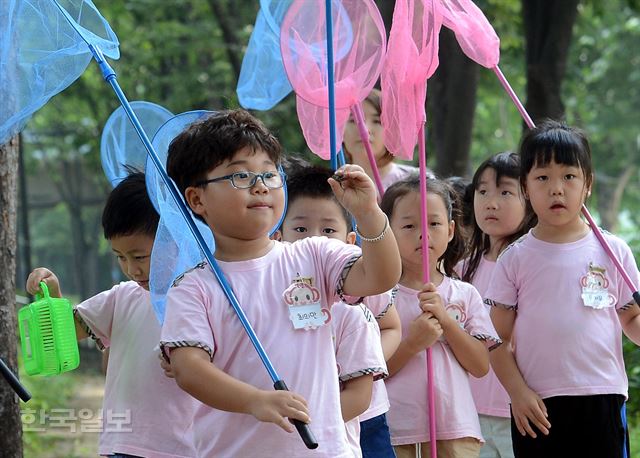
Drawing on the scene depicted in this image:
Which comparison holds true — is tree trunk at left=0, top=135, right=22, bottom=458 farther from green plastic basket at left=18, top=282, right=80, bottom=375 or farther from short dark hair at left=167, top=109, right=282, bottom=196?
short dark hair at left=167, top=109, right=282, bottom=196

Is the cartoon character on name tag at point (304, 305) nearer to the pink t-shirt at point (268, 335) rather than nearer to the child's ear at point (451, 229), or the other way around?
the pink t-shirt at point (268, 335)

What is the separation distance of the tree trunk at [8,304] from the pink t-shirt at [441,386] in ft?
5.01

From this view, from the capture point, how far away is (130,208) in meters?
3.61

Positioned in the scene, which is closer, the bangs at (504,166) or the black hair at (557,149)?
the black hair at (557,149)

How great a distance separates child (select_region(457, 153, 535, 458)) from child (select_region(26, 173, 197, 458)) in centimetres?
134

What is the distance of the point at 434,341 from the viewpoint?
351 cm

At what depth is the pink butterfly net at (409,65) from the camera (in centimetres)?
350

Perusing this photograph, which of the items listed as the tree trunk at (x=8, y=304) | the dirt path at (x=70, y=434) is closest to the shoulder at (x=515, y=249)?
the tree trunk at (x=8, y=304)

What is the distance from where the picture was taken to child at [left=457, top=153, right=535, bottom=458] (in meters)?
4.28

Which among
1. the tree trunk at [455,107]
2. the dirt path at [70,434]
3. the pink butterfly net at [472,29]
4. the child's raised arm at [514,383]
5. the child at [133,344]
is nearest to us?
the child at [133,344]

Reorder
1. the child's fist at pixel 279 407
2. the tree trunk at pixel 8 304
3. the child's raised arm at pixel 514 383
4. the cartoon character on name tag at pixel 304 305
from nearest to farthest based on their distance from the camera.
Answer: the child's fist at pixel 279 407, the cartoon character on name tag at pixel 304 305, the child's raised arm at pixel 514 383, the tree trunk at pixel 8 304

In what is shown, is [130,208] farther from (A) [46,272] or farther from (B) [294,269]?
(B) [294,269]

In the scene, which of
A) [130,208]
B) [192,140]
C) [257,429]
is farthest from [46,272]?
[257,429]

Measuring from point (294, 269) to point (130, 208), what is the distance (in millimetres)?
991
